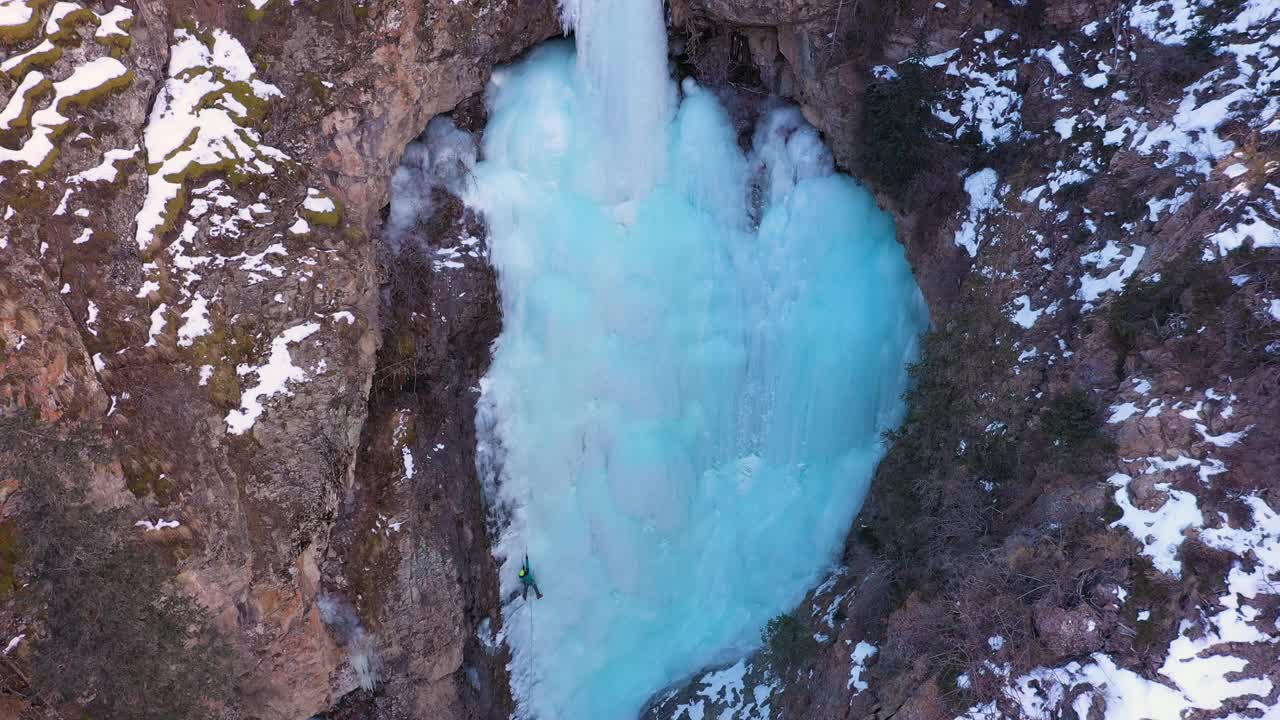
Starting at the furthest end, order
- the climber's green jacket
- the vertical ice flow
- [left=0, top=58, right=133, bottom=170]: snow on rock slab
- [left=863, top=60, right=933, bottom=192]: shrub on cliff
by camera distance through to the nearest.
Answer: the climber's green jacket, the vertical ice flow, [left=863, top=60, right=933, bottom=192]: shrub on cliff, [left=0, top=58, right=133, bottom=170]: snow on rock slab

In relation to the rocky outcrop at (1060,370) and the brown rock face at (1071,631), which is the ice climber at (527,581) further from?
the brown rock face at (1071,631)

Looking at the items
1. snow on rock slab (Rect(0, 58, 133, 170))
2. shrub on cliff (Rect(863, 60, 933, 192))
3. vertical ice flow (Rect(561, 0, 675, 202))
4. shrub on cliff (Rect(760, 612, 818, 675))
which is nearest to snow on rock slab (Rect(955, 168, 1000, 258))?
shrub on cliff (Rect(863, 60, 933, 192))

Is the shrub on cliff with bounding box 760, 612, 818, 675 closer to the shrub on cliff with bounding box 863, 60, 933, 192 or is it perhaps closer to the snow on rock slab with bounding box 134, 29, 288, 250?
the shrub on cliff with bounding box 863, 60, 933, 192

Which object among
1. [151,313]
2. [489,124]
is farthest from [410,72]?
[151,313]

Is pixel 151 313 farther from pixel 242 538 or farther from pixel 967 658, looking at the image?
pixel 967 658

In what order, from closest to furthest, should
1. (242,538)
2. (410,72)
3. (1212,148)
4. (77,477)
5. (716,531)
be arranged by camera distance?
(77,477) < (1212,148) < (242,538) < (410,72) < (716,531)

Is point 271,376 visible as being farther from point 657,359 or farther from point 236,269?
point 657,359
